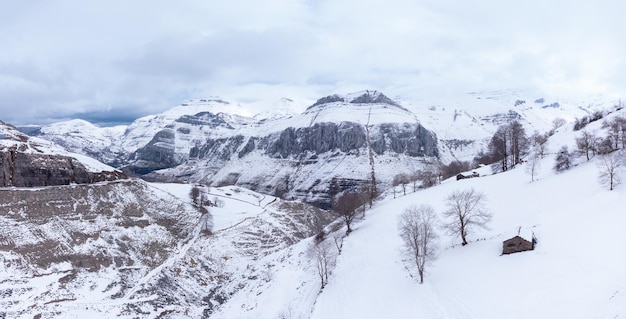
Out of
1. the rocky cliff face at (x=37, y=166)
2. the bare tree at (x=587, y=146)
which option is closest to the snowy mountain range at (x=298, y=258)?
the bare tree at (x=587, y=146)

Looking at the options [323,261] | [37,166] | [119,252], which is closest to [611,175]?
[323,261]

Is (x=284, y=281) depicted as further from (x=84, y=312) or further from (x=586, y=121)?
(x=586, y=121)

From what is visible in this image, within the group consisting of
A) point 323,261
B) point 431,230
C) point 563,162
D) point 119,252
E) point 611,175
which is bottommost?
point 119,252

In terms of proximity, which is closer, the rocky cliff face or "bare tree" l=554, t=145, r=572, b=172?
"bare tree" l=554, t=145, r=572, b=172

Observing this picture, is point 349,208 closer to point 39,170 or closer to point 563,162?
point 563,162

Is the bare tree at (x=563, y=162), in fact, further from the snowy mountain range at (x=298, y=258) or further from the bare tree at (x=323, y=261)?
the bare tree at (x=323, y=261)

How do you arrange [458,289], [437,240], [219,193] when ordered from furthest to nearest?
[219,193]
[437,240]
[458,289]

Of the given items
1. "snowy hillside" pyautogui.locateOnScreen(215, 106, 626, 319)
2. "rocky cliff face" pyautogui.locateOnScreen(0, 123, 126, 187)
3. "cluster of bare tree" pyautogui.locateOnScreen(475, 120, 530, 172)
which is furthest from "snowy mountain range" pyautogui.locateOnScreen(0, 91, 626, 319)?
"cluster of bare tree" pyautogui.locateOnScreen(475, 120, 530, 172)

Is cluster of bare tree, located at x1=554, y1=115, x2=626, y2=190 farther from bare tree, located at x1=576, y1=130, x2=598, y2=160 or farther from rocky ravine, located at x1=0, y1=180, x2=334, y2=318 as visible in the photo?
rocky ravine, located at x1=0, y1=180, x2=334, y2=318

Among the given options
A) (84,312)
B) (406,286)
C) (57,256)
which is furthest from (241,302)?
(57,256)
